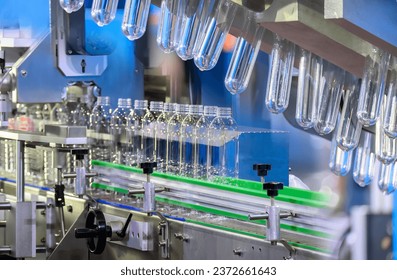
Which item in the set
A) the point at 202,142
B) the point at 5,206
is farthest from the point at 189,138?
the point at 5,206

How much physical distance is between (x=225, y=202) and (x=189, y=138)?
1.94 ft

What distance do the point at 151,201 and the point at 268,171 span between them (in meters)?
0.52

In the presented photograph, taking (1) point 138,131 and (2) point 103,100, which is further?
(2) point 103,100

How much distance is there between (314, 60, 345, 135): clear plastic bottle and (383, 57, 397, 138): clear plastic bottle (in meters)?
0.15

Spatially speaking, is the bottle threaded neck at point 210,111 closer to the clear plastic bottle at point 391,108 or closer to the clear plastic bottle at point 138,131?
the clear plastic bottle at point 138,131

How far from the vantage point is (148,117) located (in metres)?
4.50

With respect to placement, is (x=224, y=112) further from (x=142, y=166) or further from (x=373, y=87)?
(x=373, y=87)

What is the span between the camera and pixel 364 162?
2.06 m

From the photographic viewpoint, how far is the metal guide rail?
10.7 feet

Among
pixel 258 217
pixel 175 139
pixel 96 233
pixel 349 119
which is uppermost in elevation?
pixel 349 119

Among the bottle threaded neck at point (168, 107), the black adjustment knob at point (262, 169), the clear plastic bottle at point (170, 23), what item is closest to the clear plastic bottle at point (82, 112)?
the bottle threaded neck at point (168, 107)

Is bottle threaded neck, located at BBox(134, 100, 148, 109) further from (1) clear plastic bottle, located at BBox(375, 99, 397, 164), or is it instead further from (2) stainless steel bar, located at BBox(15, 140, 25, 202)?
(1) clear plastic bottle, located at BBox(375, 99, 397, 164)

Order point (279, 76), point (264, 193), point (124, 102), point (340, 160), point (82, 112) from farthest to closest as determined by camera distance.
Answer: point (82, 112) → point (124, 102) → point (264, 193) → point (340, 160) → point (279, 76)

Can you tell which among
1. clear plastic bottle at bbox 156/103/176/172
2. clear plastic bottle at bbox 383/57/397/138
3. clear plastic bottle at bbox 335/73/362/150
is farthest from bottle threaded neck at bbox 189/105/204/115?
clear plastic bottle at bbox 383/57/397/138
